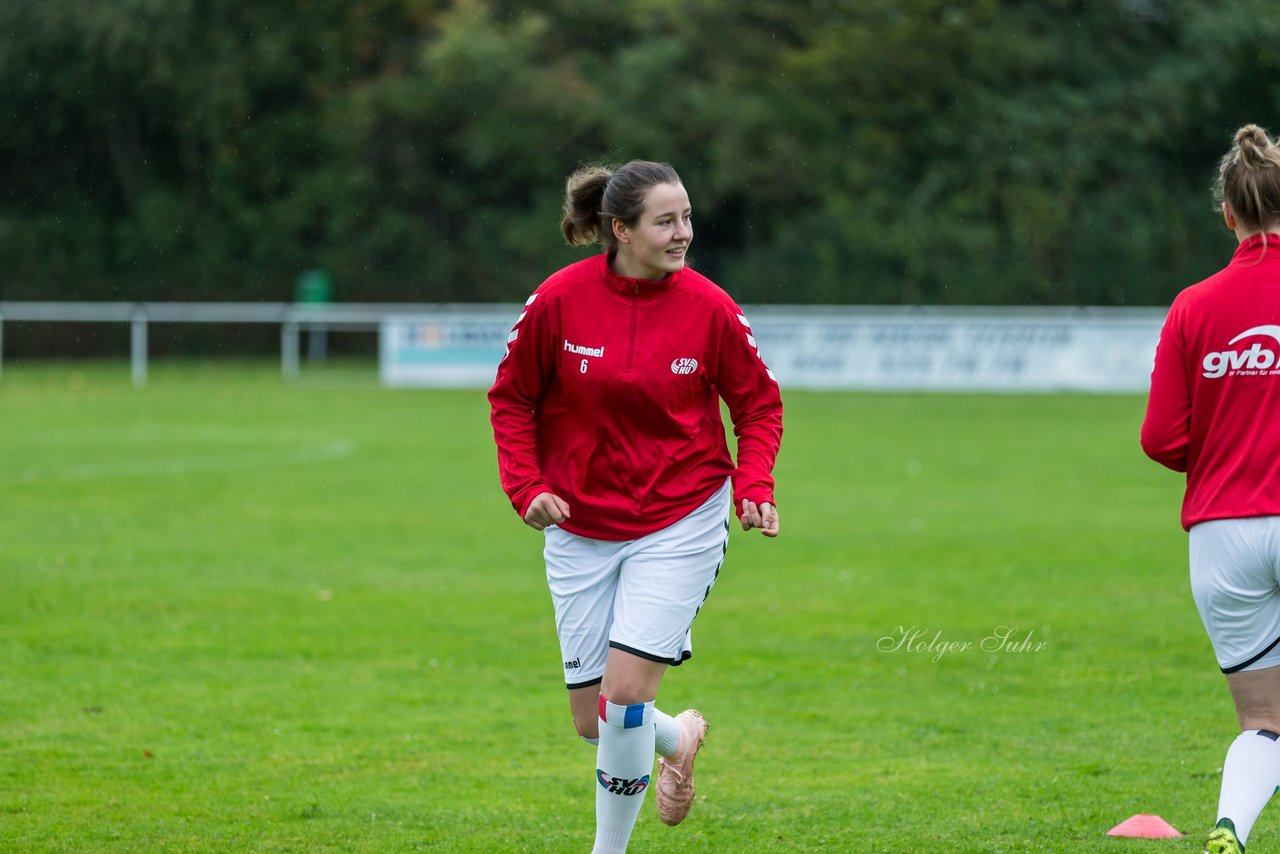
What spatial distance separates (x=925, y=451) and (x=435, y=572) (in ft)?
30.5

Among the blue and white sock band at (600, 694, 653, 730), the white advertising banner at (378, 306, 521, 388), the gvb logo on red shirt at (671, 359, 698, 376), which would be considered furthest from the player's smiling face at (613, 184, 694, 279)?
the white advertising banner at (378, 306, 521, 388)

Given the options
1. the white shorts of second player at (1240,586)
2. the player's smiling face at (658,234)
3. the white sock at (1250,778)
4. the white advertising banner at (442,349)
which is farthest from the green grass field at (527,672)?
the white advertising banner at (442,349)

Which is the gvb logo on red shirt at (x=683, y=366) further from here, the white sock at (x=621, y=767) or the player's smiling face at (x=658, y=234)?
the white sock at (x=621, y=767)

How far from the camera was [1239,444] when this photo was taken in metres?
4.41

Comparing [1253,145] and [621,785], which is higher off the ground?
[1253,145]

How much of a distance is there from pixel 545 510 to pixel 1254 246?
2106 mm

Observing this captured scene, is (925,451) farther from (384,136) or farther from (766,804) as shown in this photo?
(384,136)

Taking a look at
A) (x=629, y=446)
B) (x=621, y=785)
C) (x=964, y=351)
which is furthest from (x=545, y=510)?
(x=964, y=351)

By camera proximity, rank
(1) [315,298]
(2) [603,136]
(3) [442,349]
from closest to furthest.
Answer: (3) [442,349]
(1) [315,298]
(2) [603,136]

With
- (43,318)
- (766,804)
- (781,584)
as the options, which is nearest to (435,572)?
(781,584)

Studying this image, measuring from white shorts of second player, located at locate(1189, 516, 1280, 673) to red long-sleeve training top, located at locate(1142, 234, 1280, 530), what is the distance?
0.15ft

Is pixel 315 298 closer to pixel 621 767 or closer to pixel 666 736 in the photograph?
pixel 666 736

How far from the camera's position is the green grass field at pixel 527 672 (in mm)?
5910

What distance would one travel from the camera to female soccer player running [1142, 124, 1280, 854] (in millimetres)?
4348
